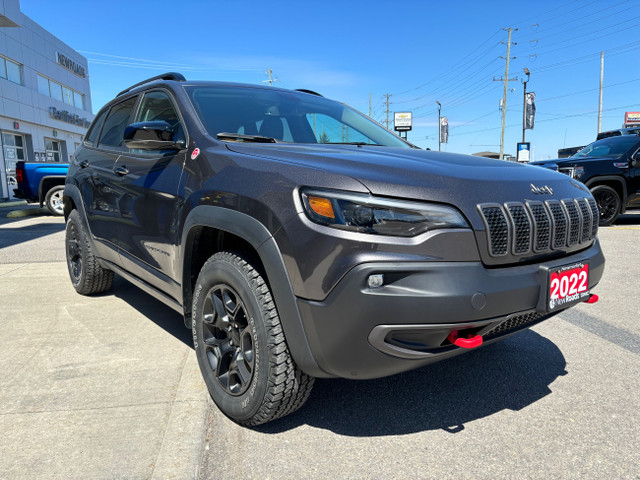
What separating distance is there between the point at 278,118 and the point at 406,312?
182 cm

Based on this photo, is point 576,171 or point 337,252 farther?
point 576,171

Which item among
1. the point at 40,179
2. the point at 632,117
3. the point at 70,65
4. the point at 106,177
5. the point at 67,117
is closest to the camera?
the point at 106,177

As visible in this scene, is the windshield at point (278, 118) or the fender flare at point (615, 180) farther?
the fender flare at point (615, 180)

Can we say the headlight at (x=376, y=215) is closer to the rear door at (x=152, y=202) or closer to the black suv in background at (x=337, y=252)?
the black suv in background at (x=337, y=252)

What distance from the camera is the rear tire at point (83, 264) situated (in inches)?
162

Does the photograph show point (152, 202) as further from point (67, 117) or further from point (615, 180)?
point (67, 117)

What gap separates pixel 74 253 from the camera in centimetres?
451

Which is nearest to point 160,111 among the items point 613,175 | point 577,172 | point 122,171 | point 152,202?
point 122,171

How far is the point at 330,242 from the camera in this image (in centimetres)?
168

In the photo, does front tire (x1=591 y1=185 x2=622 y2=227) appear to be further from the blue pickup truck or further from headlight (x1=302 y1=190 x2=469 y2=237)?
the blue pickup truck

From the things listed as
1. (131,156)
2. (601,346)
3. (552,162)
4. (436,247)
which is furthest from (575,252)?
(552,162)

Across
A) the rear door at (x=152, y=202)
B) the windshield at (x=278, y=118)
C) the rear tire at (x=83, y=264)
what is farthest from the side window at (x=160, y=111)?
the rear tire at (x=83, y=264)

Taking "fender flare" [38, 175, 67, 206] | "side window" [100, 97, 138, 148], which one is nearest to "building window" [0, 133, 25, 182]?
"fender flare" [38, 175, 67, 206]

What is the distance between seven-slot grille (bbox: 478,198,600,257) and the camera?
72.4 inches
